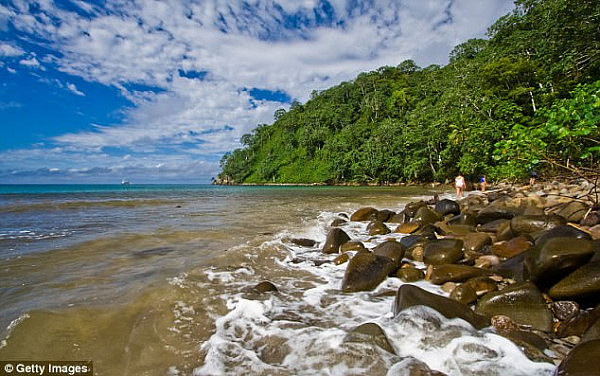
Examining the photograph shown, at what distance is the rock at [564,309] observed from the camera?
2965mm

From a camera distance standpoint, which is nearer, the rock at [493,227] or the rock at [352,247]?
the rock at [352,247]

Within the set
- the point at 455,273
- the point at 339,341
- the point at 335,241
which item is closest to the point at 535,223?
the point at 455,273

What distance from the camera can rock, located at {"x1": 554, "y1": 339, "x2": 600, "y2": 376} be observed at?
76.1 inches

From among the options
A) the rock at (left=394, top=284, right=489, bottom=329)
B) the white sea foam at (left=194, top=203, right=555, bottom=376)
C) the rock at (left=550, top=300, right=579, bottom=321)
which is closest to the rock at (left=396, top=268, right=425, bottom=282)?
the white sea foam at (left=194, top=203, right=555, bottom=376)

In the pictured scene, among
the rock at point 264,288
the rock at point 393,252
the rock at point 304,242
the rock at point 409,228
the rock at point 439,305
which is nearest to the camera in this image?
the rock at point 439,305

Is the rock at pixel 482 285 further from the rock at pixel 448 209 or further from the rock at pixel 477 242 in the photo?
the rock at pixel 448 209

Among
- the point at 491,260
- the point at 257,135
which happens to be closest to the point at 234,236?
the point at 491,260

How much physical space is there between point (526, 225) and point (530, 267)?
105 inches

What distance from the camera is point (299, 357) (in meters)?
2.70

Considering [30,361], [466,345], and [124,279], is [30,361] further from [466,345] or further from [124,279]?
[466,345]

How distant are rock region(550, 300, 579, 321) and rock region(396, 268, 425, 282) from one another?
1.69 metres

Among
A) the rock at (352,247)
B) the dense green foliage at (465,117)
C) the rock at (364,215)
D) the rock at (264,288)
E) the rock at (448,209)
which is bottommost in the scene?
the rock at (264,288)

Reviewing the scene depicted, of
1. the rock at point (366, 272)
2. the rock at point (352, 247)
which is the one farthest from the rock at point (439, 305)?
the rock at point (352, 247)

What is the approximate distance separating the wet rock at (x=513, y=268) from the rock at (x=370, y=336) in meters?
2.39
